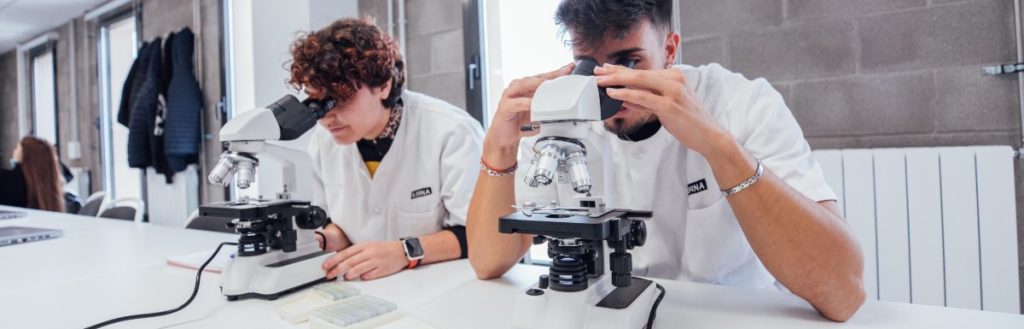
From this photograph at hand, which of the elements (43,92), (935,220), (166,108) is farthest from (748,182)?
(43,92)

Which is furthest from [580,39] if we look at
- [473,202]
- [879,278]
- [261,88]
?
[261,88]

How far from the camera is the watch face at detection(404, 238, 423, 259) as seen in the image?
1071 millimetres

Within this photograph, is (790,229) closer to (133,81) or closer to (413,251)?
(413,251)

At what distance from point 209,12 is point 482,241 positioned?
3.53 meters

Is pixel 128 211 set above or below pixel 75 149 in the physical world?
below

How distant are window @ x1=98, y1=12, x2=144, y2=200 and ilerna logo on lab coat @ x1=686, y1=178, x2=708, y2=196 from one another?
4924mm

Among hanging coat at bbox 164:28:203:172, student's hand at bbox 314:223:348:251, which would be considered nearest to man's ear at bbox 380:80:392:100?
student's hand at bbox 314:223:348:251

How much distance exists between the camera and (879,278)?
1.60m

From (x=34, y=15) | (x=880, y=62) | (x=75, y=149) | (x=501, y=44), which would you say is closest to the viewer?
(x=880, y=62)

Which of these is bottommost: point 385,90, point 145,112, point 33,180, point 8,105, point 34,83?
point 33,180

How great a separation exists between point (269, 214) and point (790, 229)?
2.77ft

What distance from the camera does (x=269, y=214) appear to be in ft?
3.08

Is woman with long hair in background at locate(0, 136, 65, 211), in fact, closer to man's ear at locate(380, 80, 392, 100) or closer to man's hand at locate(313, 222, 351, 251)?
man's hand at locate(313, 222, 351, 251)

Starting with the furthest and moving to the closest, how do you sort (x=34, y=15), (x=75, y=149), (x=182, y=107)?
(x=75, y=149)
(x=34, y=15)
(x=182, y=107)
